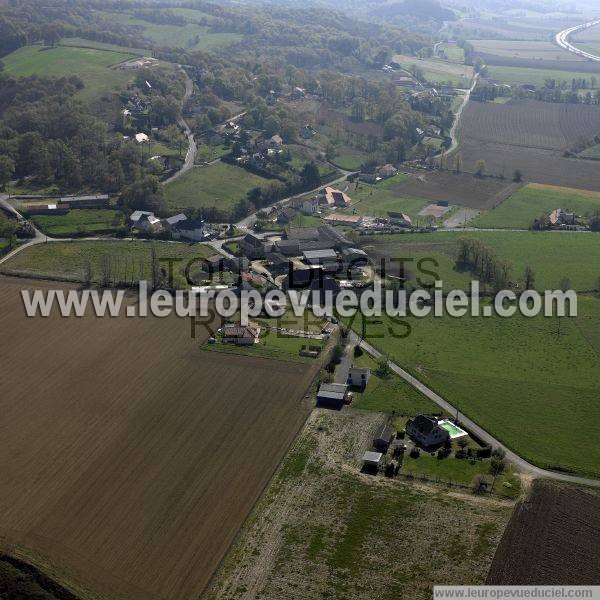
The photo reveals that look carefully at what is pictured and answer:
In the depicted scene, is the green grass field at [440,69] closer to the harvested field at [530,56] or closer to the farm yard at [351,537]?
the harvested field at [530,56]

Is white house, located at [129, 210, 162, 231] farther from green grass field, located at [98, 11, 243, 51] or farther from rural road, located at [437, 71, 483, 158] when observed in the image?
green grass field, located at [98, 11, 243, 51]

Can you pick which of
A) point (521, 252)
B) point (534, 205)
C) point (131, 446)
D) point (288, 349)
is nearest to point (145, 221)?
point (288, 349)

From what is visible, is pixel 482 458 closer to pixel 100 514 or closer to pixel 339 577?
pixel 339 577

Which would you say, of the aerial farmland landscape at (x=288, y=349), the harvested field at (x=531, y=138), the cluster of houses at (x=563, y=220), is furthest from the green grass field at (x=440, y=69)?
the cluster of houses at (x=563, y=220)

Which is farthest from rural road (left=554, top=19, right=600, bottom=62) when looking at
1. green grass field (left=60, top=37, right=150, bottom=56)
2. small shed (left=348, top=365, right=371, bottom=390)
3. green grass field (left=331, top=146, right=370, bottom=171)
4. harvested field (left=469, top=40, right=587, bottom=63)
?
small shed (left=348, top=365, right=371, bottom=390)

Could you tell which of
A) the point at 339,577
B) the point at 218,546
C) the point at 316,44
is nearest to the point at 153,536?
the point at 218,546
